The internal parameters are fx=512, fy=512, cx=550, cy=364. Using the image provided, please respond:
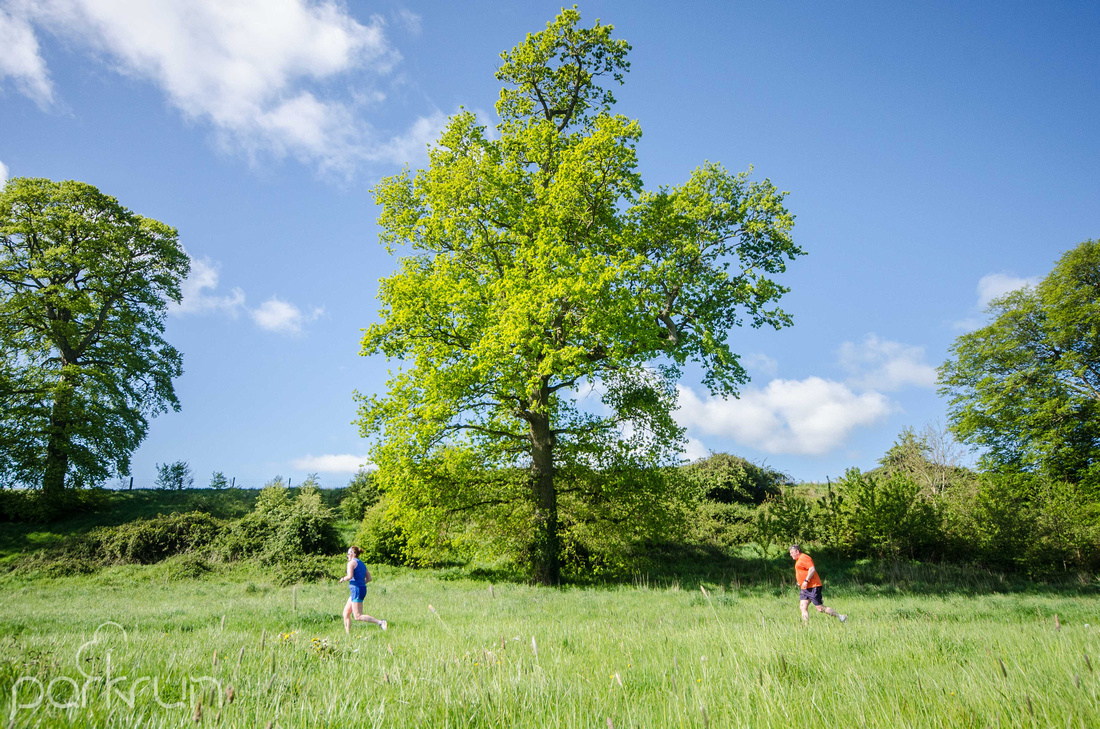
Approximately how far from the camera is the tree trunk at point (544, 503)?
16.7 metres

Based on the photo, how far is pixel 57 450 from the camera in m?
25.8

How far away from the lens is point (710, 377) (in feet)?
54.9

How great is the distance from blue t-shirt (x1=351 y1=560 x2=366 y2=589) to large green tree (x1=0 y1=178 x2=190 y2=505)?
25770 mm

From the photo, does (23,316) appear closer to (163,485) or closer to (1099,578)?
(163,485)

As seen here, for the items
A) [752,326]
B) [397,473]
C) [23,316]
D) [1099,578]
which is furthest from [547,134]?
[23,316]

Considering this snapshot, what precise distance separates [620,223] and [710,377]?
6.16m

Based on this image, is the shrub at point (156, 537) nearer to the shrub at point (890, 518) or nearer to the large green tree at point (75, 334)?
the large green tree at point (75, 334)

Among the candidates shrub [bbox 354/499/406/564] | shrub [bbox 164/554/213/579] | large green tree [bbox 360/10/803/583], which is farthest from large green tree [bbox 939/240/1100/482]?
shrub [bbox 164/554/213/579]

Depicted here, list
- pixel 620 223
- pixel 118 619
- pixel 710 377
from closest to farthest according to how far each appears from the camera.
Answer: pixel 118 619
pixel 710 377
pixel 620 223

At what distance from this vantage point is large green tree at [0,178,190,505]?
2553cm

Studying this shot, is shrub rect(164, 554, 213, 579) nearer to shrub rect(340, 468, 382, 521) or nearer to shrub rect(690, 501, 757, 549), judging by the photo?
shrub rect(340, 468, 382, 521)

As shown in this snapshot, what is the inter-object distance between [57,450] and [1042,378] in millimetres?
49719

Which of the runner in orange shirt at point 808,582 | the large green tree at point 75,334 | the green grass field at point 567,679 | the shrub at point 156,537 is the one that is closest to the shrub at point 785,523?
the runner in orange shirt at point 808,582

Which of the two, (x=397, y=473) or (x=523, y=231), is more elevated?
(x=523, y=231)
